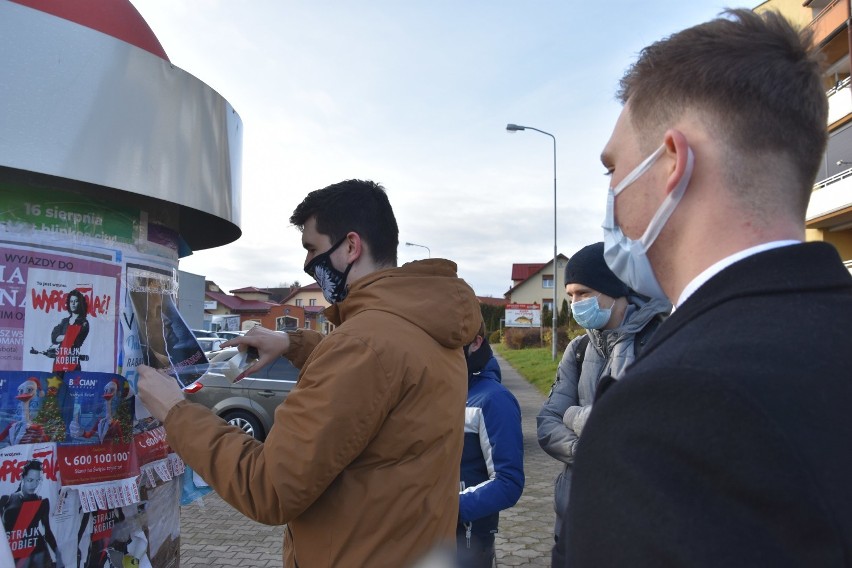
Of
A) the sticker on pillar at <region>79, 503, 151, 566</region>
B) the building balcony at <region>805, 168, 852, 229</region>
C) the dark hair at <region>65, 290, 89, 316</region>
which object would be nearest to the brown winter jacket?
the sticker on pillar at <region>79, 503, 151, 566</region>

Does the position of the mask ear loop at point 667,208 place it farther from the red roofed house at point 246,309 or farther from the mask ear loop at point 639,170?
the red roofed house at point 246,309

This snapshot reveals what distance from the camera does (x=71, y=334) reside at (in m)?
1.61

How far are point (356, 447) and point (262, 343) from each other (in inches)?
39.3

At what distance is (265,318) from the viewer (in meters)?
49.8

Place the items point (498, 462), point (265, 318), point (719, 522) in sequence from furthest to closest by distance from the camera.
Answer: point (265, 318) < point (498, 462) < point (719, 522)

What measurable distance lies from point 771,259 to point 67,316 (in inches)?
65.3

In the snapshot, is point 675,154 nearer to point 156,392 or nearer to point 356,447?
point 356,447

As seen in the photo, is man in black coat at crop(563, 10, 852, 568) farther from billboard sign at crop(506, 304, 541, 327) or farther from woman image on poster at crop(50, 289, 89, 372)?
billboard sign at crop(506, 304, 541, 327)

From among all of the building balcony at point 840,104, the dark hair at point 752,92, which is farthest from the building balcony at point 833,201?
the dark hair at point 752,92

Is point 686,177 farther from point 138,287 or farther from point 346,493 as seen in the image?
point 138,287

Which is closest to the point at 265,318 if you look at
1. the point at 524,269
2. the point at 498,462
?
the point at 524,269

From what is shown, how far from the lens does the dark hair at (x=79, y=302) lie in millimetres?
1596

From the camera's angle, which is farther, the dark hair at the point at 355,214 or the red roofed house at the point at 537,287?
the red roofed house at the point at 537,287

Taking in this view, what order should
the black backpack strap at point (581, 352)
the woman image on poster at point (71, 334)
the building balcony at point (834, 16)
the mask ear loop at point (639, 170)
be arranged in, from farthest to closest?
the building balcony at point (834, 16) < the black backpack strap at point (581, 352) < the woman image on poster at point (71, 334) < the mask ear loop at point (639, 170)
